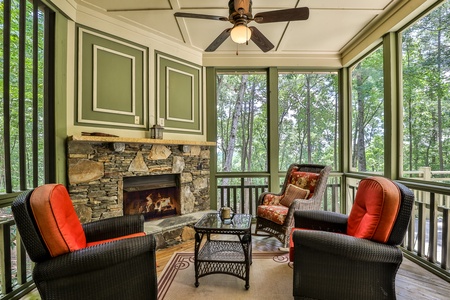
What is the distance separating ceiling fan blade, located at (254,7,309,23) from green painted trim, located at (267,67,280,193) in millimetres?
1699

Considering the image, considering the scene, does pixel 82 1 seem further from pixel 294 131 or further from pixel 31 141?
pixel 294 131

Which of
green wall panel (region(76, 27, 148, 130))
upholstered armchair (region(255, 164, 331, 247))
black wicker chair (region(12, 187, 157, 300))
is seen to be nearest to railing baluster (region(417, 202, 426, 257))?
upholstered armchair (region(255, 164, 331, 247))

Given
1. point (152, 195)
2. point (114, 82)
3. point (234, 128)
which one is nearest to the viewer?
point (114, 82)

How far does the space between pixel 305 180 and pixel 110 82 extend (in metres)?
2.89

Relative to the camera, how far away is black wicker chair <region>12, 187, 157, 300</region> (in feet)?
3.85

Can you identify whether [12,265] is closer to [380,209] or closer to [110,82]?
[110,82]

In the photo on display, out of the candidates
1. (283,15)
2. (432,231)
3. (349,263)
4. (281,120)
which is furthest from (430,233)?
(283,15)

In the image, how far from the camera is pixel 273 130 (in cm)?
367

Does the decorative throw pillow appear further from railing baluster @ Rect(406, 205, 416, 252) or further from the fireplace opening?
the fireplace opening

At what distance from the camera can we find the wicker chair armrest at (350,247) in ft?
4.43

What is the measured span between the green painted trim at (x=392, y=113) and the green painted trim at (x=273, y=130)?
1.51m

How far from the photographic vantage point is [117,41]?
278 centimetres

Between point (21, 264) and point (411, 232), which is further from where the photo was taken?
point (411, 232)

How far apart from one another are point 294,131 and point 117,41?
3.02m
